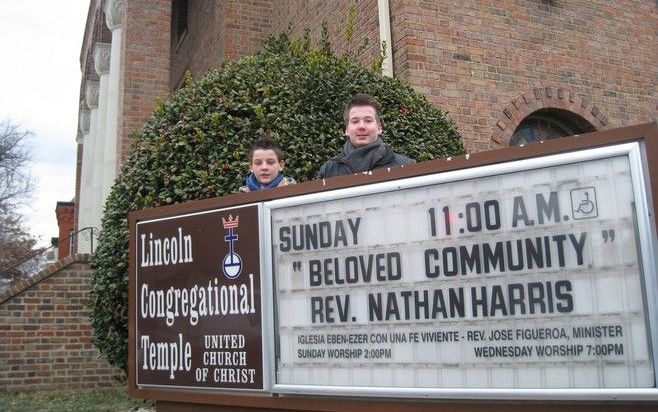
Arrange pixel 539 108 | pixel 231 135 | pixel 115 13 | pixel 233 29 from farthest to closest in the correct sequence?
pixel 115 13
pixel 233 29
pixel 539 108
pixel 231 135

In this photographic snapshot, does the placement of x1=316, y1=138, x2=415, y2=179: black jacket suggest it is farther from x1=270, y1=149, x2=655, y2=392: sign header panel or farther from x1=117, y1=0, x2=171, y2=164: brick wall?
x1=117, y1=0, x2=171, y2=164: brick wall

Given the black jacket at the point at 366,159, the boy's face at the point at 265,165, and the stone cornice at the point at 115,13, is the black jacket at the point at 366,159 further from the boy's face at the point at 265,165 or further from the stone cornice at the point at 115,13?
the stone cornice at the point at 115,13

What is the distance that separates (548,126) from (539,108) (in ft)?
1.56

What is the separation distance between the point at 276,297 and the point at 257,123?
2245 millimetres

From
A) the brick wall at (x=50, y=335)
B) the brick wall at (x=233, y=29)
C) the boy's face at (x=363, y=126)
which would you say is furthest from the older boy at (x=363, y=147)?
the brick wall at (x=233, y=29)

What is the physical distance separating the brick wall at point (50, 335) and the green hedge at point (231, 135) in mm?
3625

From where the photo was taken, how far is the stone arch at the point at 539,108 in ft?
26.1

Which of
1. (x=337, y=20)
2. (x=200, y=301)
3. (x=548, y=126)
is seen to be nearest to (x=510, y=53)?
(x=548, y=126)

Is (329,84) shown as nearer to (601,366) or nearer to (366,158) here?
(366,158)

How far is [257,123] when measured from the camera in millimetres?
5043

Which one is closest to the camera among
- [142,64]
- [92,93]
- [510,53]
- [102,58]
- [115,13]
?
[510,53]

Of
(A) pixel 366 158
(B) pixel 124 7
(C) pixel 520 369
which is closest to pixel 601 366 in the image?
(C) pixel 520 369

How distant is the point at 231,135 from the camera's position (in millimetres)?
4988

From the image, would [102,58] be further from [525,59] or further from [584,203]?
[584,203]
